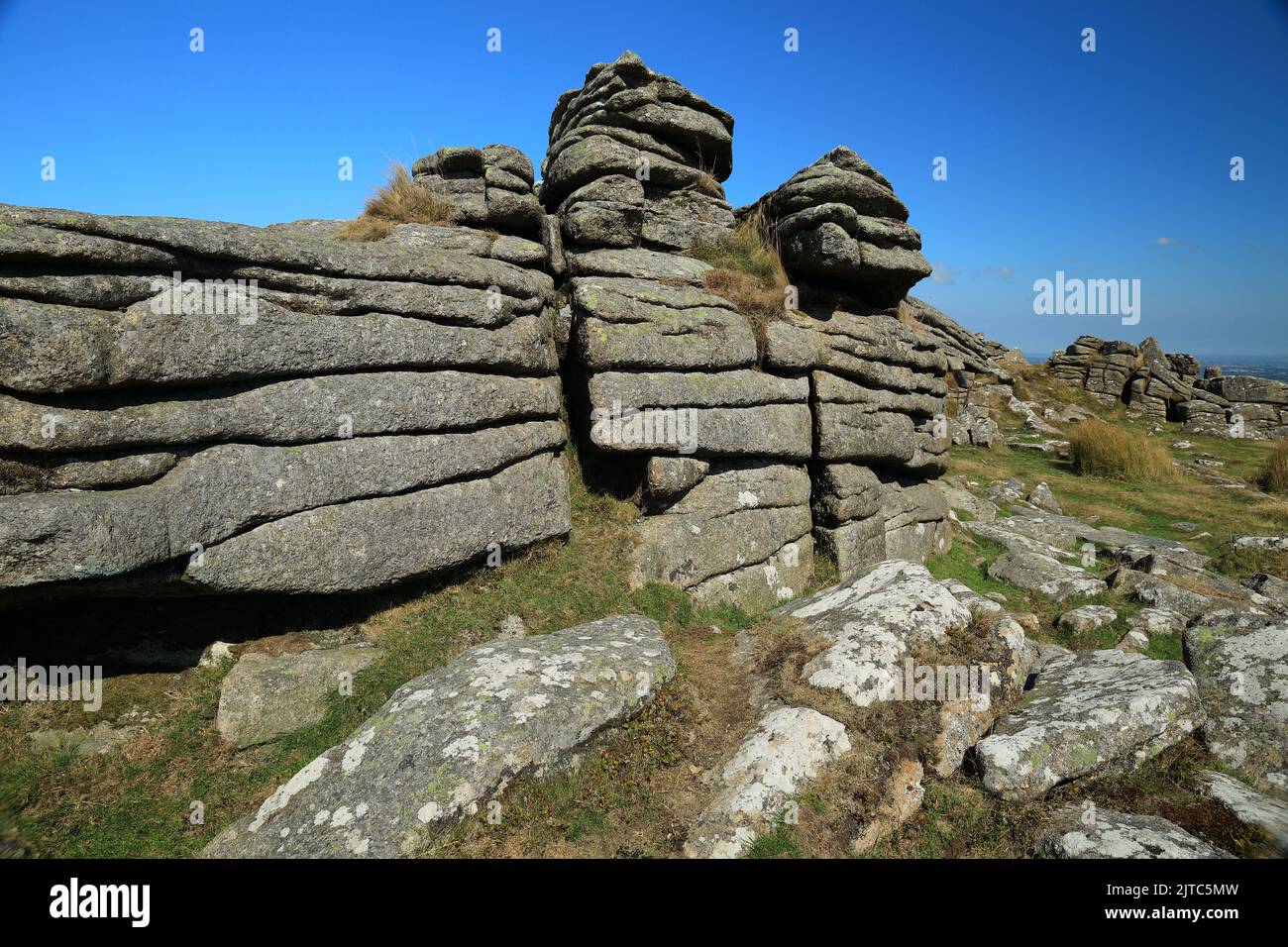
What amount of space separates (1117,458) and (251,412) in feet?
131

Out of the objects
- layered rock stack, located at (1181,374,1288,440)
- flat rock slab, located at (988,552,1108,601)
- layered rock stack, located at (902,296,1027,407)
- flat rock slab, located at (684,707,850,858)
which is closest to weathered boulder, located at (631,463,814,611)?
flat rock slab, located at (684,707,850,858)

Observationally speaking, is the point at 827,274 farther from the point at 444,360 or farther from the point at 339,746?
the point at 339,746

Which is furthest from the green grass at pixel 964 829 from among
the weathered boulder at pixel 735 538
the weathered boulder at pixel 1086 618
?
the weathered boulder at pixel 1086 618

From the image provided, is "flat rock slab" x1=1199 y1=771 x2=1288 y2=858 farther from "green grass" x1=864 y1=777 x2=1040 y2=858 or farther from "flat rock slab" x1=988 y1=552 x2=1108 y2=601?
"flat rock slab" x1=988 y1=552 x2=1108 y2=601

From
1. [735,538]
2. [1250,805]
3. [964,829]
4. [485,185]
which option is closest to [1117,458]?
[735,538]

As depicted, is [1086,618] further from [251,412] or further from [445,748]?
[251,412]

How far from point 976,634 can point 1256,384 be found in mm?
59454

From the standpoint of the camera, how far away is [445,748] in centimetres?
830

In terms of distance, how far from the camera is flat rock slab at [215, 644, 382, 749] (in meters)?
9.88

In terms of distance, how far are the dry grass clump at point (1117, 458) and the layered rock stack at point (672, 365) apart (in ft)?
85.0

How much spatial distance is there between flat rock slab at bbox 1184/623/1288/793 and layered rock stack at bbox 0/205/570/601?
1235cm

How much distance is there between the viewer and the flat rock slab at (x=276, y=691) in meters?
9.88

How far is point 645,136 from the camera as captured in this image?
65.9 ft
